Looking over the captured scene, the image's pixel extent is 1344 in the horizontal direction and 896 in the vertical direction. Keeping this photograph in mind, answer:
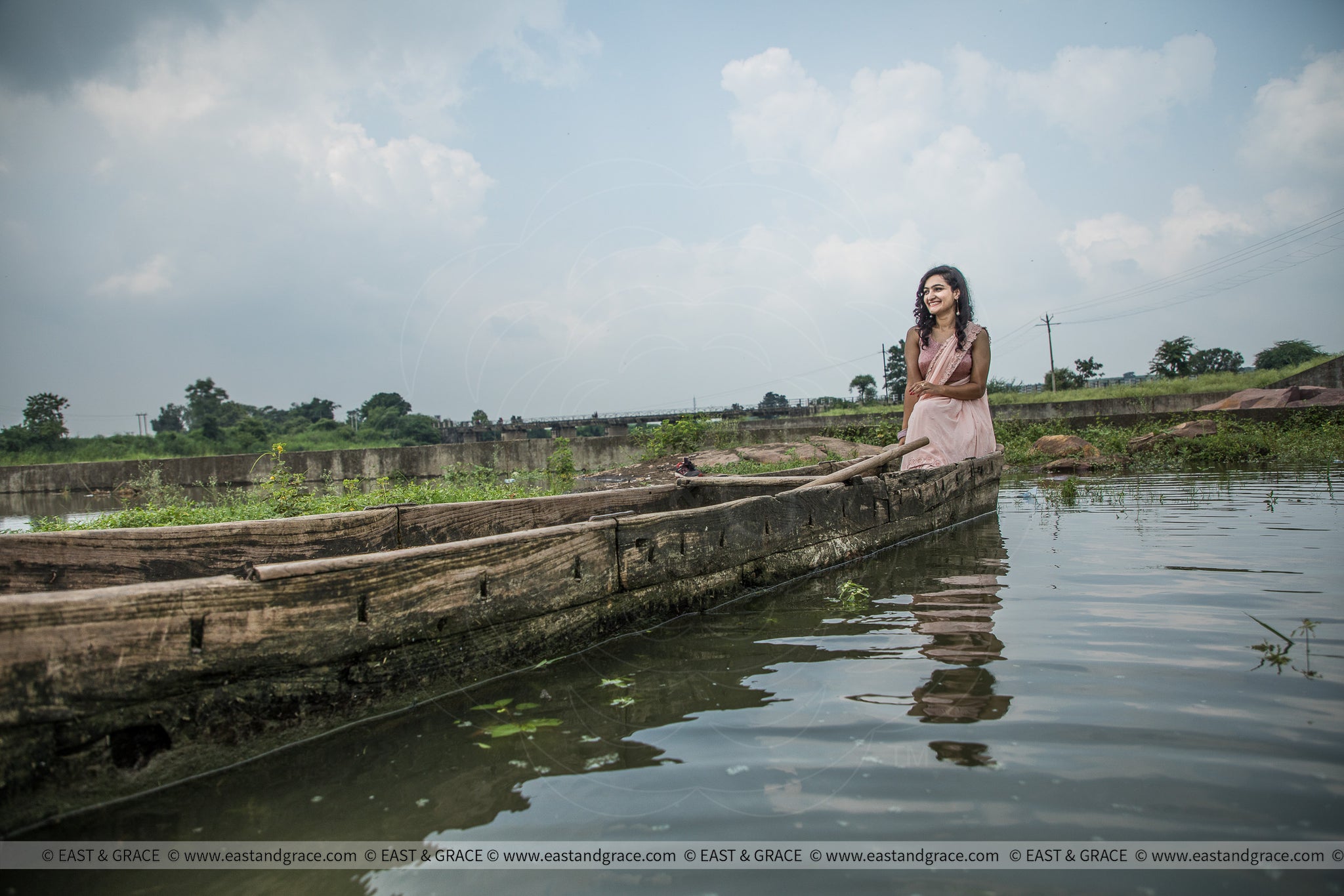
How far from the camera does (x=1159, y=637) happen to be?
107 inches

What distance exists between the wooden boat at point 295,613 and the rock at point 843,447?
843cm

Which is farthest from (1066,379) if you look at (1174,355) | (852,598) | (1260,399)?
(852,598)

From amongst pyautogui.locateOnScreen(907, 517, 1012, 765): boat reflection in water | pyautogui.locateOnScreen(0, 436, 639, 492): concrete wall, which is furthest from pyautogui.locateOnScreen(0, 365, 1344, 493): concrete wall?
pyautogui.locateOnScreen(907, 517, 1012, 765): boat reflection in water

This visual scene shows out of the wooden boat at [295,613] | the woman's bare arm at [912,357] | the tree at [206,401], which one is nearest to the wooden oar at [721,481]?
the wooden boat at [295,613]

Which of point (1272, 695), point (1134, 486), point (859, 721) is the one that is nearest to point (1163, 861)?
point (859, 721)

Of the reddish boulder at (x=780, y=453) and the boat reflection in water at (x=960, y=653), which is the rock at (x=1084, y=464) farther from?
the boat reflection in water at (x=960, y=653)

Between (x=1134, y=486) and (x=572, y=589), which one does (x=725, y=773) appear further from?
(x=1134, y=486)

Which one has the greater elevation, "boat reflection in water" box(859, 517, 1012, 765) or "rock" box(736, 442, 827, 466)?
"rock" box(736, 442, 827, 466)

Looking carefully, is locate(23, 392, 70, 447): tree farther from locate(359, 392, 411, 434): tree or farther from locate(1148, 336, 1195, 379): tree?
locate(1148, 336, 1195, 379): tree

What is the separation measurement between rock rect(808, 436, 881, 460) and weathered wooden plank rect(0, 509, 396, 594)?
377 inches

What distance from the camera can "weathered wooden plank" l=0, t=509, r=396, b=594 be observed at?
8.58 feet

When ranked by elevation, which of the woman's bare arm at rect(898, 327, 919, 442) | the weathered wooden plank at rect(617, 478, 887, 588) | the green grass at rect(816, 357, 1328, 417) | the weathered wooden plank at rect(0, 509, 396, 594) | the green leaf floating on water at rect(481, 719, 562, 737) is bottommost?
the green leaf floating on water at rect(481, 719, 562, 737)

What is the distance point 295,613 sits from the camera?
1.95 meters

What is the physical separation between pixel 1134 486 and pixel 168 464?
639 inches
